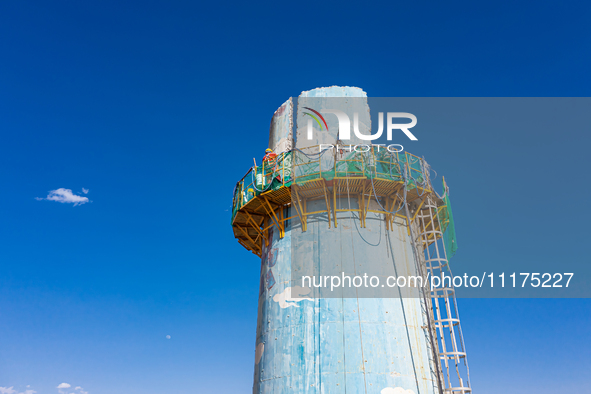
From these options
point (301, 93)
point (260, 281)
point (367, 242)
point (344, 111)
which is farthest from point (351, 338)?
point (301, 93)

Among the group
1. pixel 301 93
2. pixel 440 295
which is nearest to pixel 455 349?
pixel 440 295

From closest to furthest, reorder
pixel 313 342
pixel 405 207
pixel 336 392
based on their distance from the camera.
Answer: pixel 336 392 < pixel 313 342 < pixel 405 207

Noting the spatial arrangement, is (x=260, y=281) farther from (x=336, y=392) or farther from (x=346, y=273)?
(x=336, y=392)

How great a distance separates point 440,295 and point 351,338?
5.07 metres

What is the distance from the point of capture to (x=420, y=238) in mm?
19969

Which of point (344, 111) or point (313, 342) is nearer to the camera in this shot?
point (313, 342)

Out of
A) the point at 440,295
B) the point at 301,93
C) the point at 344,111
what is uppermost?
the point at 301,93

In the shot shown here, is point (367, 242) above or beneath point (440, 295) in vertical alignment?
above

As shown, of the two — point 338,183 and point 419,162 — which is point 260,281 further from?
point 419,162

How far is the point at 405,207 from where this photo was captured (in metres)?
19.2

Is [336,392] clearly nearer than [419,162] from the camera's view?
Yes

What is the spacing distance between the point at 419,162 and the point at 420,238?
3666 millimetres

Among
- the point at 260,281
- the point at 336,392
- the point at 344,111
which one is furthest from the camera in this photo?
the point at 344,111

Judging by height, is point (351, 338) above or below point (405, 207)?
below
